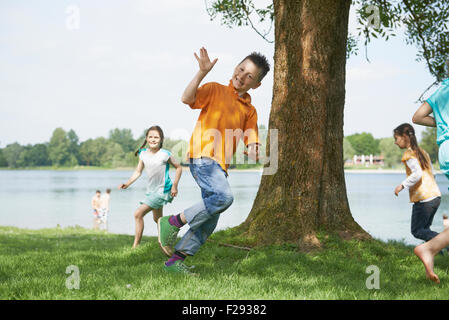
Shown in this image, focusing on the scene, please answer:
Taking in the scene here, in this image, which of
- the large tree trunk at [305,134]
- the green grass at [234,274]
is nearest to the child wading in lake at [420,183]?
the green grass at [234,274]

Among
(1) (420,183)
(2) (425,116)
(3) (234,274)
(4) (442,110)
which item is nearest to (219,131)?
(3) (234,274)

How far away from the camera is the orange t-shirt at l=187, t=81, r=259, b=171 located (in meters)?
4.27

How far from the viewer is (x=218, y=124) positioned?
426 cm

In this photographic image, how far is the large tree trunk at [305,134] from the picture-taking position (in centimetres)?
592

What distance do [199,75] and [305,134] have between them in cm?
239

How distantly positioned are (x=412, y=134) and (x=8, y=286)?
225 inches

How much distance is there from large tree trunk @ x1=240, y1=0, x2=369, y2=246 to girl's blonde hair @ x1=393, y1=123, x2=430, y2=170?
1214 millimetres

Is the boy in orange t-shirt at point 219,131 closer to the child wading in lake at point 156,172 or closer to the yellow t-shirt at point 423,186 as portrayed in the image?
the child wading in lake at point 156,172

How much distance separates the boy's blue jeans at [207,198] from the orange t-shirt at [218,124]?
0.09 metres

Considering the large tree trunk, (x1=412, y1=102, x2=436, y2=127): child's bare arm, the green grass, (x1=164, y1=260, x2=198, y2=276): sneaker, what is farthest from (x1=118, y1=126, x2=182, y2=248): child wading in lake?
(x1=412, y1=102, x2=436, y2=127): child's bare arm

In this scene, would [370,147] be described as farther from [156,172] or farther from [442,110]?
[442,110]
